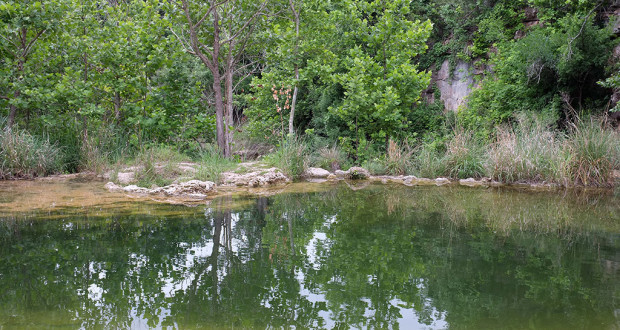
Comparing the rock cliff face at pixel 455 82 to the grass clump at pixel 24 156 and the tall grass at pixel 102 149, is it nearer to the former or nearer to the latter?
the tall grass at pixel 102 149

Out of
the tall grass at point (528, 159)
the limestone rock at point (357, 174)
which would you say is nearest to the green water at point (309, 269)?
the tall grass at point (528, 159)

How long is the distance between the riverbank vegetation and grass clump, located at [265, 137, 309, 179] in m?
0.04

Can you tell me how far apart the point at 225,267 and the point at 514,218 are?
3.51 metres

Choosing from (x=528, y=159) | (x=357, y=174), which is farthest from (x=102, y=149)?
(x=528, y=159)

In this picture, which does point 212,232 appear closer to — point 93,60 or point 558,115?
point 93,60

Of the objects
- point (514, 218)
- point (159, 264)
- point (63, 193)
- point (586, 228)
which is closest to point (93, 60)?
point (63, 193)

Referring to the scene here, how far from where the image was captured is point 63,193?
6320 millimetres

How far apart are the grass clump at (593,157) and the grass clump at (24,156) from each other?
32.0 feet

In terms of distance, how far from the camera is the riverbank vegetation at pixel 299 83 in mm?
8328

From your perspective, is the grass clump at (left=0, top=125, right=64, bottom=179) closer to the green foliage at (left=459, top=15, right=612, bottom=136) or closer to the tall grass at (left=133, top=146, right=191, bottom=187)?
the tall grass at (left=133, top=146, right=191, bottom=187)

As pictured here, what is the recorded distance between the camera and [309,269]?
3.09 meters

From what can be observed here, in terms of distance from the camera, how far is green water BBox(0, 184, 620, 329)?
231 cm

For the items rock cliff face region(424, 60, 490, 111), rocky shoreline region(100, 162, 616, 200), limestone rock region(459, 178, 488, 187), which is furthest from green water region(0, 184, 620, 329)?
rock cliff face region(424, 60, 490, 111)

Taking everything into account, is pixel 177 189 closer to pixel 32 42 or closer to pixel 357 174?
pixel 357 174
